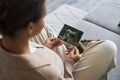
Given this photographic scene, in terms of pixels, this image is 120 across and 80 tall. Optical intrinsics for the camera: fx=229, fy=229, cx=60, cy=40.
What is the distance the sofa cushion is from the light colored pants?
19.8 inches

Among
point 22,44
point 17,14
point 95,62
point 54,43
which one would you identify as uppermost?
point 17,14

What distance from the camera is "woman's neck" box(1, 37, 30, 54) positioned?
0.75 meters

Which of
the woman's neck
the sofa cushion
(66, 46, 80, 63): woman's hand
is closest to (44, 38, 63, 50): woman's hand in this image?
(66, 46, 80, 63): woman's hand

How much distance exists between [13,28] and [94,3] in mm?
1512

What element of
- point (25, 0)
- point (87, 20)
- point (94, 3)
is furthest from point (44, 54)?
point (94, 3)

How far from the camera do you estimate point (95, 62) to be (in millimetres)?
1043

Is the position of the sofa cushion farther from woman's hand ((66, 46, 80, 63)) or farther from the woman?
the woman

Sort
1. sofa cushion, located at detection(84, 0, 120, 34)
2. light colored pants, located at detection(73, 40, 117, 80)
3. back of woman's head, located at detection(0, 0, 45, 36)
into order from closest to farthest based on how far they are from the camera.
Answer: back of woman's head, located at detection(0, 0, 45, 36) < light colored pants, located at detection(73, 40, 117, 80) < sofa cushion, located at detection(84, 0, 120, 34)

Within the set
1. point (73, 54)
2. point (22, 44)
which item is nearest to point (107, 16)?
point (73, 54)

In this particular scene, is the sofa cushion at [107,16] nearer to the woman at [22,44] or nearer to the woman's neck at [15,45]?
the woman at [22,44]

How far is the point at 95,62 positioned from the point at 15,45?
0.43 meters

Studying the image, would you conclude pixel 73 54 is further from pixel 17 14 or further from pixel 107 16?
pixel 107 16

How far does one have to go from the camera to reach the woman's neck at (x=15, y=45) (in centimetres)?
75

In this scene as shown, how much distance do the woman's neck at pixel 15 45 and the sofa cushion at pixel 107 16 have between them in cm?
92
